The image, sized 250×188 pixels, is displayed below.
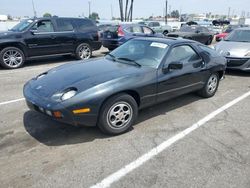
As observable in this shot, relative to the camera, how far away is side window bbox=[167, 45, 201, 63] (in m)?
4.44

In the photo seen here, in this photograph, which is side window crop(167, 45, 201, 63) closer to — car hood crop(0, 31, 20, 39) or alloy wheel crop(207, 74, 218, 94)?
alloy wheel crop(207, 74, 218, 94)

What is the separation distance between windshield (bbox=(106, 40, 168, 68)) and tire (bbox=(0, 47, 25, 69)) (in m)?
5.09

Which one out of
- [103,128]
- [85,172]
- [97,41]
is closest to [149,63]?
[103,128]

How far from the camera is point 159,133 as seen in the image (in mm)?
3846

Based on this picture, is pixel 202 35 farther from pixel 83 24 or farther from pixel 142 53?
pixel 142 53

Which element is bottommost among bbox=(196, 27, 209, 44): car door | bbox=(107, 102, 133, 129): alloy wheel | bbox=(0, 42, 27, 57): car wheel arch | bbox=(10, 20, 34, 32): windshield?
bbox=(196, 27, 209, 44): car door

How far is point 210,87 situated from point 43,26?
6543 mm

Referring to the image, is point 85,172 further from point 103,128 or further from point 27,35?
point 27,35

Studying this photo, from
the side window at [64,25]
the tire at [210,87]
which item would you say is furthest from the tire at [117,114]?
the side window at [64,25]

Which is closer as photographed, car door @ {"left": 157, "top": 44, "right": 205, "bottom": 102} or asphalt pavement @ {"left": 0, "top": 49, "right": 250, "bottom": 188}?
asphalt pavement @ {"left": 0, "top": 49, "right": 250, "bottom": 188}

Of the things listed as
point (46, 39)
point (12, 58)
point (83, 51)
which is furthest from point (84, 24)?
point (12, 58)

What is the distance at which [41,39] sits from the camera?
892 centimetres

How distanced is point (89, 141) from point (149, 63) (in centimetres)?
168

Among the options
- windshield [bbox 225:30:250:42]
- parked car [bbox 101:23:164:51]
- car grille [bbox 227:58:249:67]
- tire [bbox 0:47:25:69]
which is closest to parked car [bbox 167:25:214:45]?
parked car [bbox 101:23:164:51]
